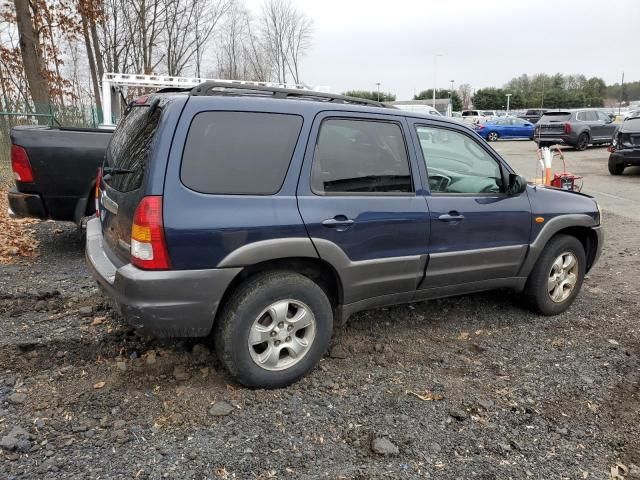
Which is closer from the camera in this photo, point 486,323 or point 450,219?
point 450,219

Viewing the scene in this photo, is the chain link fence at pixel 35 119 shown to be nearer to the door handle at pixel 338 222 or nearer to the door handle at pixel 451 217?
the door handle at pixel 338 222

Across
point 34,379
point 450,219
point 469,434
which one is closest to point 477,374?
point 469,434

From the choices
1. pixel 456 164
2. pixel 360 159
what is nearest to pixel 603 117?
pixel 456 164

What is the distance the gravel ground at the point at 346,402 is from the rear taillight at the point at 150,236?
2.84ft

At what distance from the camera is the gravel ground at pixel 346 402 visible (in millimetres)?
2564

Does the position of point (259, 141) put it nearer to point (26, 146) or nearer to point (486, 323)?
point (486, 323)

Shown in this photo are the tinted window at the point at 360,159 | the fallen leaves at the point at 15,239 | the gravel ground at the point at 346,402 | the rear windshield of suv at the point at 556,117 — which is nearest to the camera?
the gravel ground at the point at 346,402

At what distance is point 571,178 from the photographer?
759 centimetres

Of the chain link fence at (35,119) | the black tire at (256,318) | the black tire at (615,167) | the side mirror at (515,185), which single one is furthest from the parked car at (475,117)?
the black tire at (256,318)

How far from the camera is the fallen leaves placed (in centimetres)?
595

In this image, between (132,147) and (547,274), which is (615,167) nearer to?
(547,274)

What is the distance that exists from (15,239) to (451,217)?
18.6ft

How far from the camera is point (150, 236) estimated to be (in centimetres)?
273

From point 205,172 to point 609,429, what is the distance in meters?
2.73
